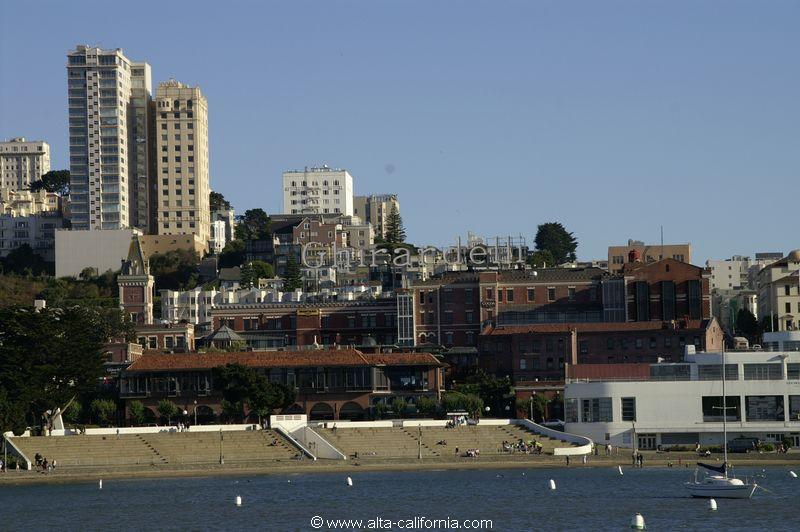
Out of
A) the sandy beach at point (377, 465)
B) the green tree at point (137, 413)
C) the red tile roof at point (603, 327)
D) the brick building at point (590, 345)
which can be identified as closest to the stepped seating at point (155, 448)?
the sandy beach at point (377, 465)

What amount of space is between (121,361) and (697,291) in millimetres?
66411

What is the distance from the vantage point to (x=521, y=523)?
92.8 metres

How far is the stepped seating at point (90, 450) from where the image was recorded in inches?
5349

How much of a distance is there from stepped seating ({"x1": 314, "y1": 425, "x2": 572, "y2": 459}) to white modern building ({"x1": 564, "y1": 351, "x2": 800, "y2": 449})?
5.69 meters

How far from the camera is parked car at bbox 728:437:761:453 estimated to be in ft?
463

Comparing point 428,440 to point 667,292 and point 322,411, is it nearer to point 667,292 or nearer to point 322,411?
point 322,411

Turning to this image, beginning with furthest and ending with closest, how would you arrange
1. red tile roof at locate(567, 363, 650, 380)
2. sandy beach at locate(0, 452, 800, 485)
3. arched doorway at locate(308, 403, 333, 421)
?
arched doorway at locate(308, 403, 333, 421), red tile roof at locate(567, 363, 650, 380), sandy beach at locate(0, 452, 800, 485)

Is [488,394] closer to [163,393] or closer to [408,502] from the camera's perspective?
[163,393]

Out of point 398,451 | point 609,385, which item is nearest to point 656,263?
point 609,385

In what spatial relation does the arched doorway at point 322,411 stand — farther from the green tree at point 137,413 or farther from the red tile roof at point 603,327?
the red tile roof at point 603,327

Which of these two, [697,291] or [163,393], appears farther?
[697,291]

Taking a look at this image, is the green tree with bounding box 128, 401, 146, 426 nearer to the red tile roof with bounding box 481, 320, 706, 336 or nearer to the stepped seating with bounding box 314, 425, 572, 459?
the stepped seating with bounding box 314, 425, 572, 459

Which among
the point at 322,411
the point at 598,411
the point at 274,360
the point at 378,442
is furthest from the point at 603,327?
the point at 378,442

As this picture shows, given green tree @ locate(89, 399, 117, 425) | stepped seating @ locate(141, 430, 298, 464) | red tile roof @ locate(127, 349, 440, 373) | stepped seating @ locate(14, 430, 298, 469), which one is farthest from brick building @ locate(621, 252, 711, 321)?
green tree @ locate(89, 399, 117, 425)
